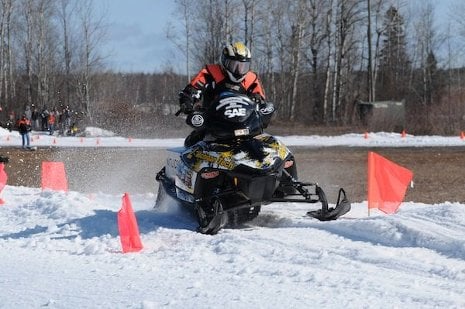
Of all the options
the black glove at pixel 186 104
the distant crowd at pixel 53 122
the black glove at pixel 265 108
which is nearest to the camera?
the black glove at pixel 186 104

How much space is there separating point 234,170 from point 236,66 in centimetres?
144

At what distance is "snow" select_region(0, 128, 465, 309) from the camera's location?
4.45 meters

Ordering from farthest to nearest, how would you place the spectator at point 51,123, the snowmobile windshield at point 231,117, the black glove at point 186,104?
the spectator at point 51,123 < the black glove at point 186,104 < the snowmobile windshield at point 231,117

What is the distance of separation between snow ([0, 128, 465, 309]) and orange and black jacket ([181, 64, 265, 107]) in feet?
5.22

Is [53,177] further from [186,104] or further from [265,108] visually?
[265,108]

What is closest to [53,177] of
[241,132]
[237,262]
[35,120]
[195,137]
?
[195,137]

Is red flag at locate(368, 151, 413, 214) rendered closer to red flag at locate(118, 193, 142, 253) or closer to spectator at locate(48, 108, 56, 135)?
red flag at locate(118, 193, 142, 253)

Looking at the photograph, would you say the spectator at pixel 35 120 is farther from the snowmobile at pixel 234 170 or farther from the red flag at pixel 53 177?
the snowmobile at pixel 234 170

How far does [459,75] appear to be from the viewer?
63594 millimetres

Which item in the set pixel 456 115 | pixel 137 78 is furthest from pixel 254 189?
pixel 137 78

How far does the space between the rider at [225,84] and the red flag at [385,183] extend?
166 cm

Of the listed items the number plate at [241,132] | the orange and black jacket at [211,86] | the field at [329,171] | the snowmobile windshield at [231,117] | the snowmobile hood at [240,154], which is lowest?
the field at [329,171]

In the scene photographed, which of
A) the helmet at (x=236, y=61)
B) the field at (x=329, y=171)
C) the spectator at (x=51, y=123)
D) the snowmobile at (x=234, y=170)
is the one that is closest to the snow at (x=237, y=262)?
the snowmobile at (x=234, y=170)

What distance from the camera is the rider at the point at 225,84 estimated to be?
7789 millimetres
